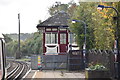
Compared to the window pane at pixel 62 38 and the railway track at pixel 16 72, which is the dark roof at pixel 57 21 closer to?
the window pane at pixel 62 38

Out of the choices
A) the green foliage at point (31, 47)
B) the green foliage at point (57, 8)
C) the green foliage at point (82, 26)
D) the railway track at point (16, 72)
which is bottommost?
the railway track at point (16, 72)

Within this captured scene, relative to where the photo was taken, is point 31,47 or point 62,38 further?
point 31,47

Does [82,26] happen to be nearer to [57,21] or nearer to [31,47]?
[57,21]

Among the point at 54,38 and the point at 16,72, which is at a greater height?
the point at 54,38

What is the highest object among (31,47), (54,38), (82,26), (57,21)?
(57,21)

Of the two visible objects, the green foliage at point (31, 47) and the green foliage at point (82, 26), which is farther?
the green foliage at point (31, 47)

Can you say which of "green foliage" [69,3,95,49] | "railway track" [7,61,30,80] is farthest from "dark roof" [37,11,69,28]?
"green foliage" [69,3,95,49]

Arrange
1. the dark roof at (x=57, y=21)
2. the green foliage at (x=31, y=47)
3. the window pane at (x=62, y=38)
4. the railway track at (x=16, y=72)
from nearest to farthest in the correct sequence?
the railway track at (x=16, y=72)
the dark roof at (x=57, y=21)
the window pane at (x=62, y=38)
the green foliage at (x=31, y=47)

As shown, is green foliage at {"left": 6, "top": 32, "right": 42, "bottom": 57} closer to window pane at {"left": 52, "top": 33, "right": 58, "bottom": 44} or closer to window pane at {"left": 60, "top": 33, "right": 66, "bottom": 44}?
window pane at {"left": 52, "top": 33, "right": 58, "bottom": 44}

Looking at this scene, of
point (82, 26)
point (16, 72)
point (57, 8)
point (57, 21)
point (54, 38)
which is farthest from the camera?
point (57, 8)

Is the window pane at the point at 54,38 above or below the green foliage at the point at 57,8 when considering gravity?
below

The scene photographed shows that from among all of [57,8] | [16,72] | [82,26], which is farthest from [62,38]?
[57,8]

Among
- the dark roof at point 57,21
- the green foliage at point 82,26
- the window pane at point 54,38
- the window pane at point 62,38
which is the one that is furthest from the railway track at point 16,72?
the dark roof at point 57,21

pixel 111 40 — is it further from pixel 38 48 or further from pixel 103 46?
pixel 38 48
